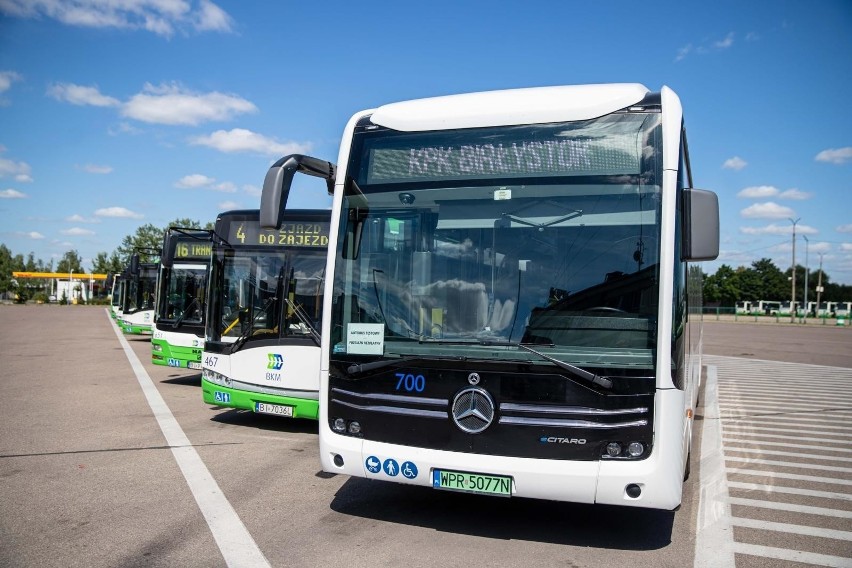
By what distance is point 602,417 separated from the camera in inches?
186

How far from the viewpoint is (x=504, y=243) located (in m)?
5.25

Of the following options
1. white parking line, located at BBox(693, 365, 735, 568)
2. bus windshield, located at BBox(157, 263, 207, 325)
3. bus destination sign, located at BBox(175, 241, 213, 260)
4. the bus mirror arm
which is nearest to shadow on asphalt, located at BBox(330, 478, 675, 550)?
white parking line, located at BBox(693, 365, 735, 568)

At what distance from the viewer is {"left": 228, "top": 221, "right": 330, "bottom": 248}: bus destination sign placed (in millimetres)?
9984

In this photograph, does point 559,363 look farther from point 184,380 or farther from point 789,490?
point 184,380

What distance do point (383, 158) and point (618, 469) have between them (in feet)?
9.42

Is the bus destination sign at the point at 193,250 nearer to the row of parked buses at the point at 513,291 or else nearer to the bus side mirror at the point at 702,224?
the row of parked buses at the point at 513,291

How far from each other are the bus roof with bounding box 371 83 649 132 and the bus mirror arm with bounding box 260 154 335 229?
706 mm

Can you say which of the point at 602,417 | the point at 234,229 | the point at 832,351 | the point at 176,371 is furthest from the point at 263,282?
the point at 832,351

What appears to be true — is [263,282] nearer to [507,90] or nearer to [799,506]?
[507,90]

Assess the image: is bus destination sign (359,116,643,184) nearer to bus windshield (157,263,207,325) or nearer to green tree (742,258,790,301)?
bus windshield (157,263,207,325)

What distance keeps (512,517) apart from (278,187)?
10.6 ft

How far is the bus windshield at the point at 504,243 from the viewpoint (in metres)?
4.89

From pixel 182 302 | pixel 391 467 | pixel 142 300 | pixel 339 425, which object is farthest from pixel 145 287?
pixel 391 467

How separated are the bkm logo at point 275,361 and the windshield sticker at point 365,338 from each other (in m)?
3.93
